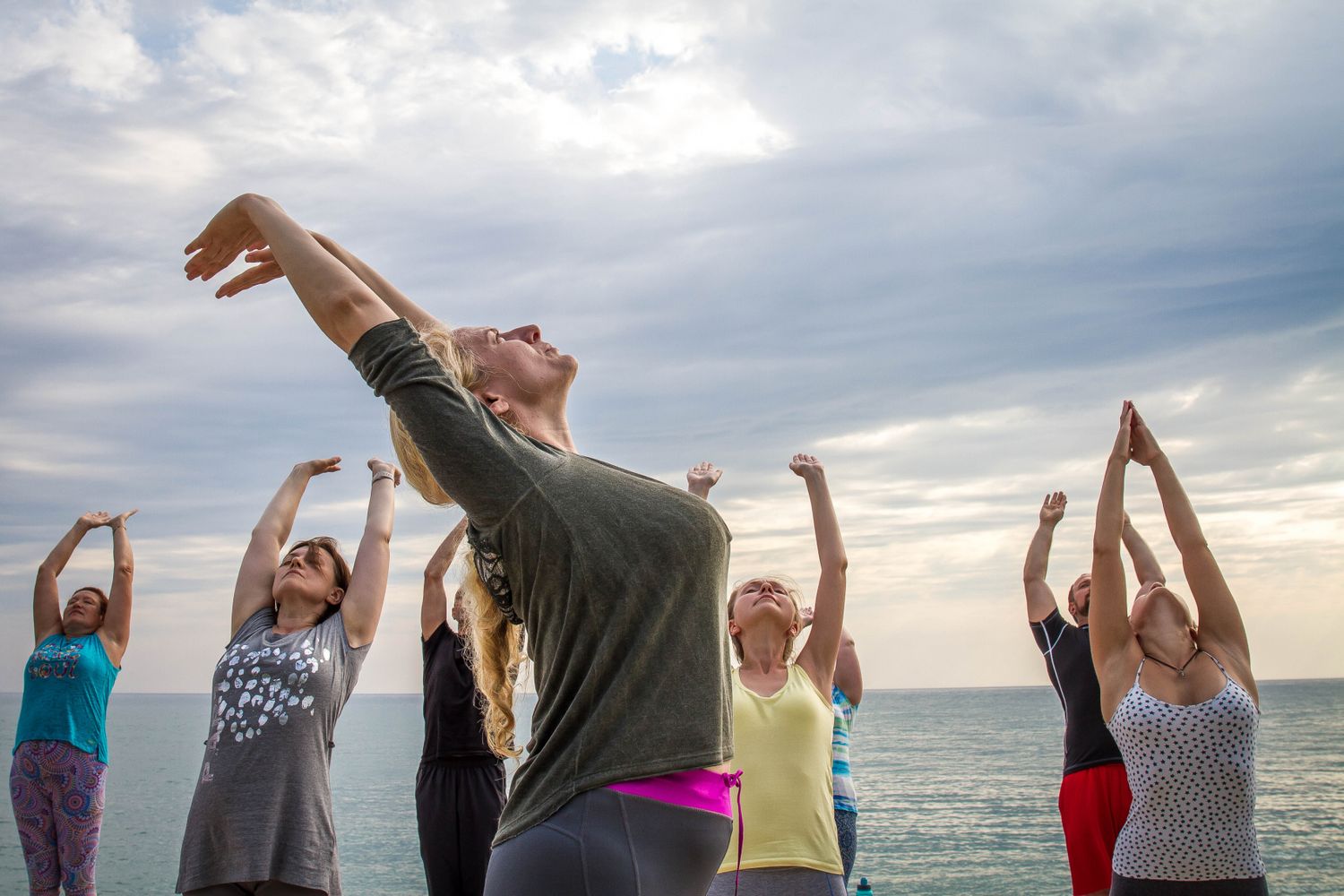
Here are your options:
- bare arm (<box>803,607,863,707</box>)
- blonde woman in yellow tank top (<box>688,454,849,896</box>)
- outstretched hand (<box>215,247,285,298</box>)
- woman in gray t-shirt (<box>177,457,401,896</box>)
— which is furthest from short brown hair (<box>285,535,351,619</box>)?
bare arm (<box>803,607,863,707</box>)

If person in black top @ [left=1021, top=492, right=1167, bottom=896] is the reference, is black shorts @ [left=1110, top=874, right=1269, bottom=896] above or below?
below

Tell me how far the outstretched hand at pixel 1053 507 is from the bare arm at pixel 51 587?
18.0 ft

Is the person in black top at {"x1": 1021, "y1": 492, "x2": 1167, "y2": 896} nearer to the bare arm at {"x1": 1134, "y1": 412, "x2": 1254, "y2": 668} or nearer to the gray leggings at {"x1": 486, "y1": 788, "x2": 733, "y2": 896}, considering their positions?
the bare arm at {"x1": 1134, "y1": 412, "x2": 1254, "y2": 668}

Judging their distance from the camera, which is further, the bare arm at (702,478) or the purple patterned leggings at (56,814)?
the purple patterned leggings at (56,814)

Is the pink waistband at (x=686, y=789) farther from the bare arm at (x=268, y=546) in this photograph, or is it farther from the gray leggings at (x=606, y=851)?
the bare arm at (x=268, y=546)

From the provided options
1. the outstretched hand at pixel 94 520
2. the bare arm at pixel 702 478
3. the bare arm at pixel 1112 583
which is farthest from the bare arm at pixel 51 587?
the bare arm at pixel 1112 583

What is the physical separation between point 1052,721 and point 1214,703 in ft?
279

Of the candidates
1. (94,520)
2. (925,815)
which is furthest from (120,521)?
(925,815)

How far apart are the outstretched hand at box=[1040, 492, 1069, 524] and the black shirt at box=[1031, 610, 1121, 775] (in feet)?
1.56

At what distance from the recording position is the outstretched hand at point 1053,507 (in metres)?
5.37

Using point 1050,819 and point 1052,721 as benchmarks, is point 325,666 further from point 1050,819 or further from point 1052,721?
point 1052,721

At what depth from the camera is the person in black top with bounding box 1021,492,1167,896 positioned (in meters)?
4.71

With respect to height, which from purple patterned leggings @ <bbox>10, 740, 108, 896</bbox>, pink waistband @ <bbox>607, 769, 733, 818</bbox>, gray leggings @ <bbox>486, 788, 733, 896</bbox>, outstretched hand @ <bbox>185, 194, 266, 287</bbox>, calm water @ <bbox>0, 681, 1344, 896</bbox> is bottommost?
calm water @ <bbox>0, 681, 1344, 896</bbox>

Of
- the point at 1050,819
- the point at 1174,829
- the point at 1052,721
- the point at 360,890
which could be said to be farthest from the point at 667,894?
the point at 1052,721
